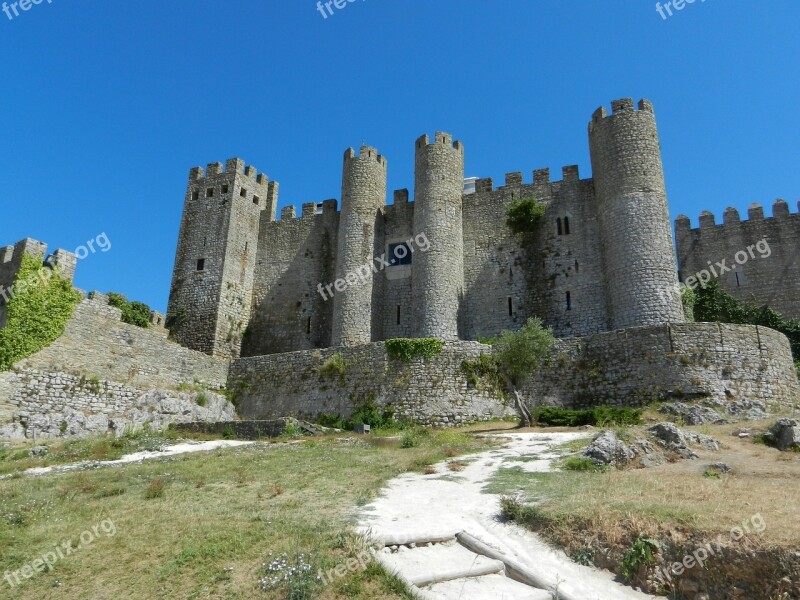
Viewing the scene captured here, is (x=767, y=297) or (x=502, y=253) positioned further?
(x=767, y=297)

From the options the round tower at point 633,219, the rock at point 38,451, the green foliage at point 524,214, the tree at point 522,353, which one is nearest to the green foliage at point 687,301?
the round tower at point 633,219

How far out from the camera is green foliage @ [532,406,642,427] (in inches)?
731

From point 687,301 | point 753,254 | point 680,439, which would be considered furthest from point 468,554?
point 753,254

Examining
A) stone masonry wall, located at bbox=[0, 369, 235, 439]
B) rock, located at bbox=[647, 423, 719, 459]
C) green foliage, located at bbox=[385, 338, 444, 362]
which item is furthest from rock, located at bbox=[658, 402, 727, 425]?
stone masonry wall, located at bbox=[0, 369, 235, 439]

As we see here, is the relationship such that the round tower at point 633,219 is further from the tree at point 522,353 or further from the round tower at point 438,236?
the round tower at point 438,236

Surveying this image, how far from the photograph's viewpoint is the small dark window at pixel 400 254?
31.3m

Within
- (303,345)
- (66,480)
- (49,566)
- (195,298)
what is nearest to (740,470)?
(49,566)

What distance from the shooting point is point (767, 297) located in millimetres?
32531

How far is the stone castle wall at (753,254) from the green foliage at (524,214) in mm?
10619

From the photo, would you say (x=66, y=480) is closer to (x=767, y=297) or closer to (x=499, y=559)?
(x=499, y=559)

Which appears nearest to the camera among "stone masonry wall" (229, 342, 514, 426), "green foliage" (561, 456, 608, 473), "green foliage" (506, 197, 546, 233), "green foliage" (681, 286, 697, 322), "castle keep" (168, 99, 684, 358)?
"green foliage" (561, 456, 608, 473)

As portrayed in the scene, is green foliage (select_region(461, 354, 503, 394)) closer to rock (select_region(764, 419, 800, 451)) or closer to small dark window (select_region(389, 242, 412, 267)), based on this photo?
rock (select_region(764, 419, 800, 451))

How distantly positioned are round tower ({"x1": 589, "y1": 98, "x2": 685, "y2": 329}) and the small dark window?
9396 mm

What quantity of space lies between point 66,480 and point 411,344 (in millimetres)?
13340
